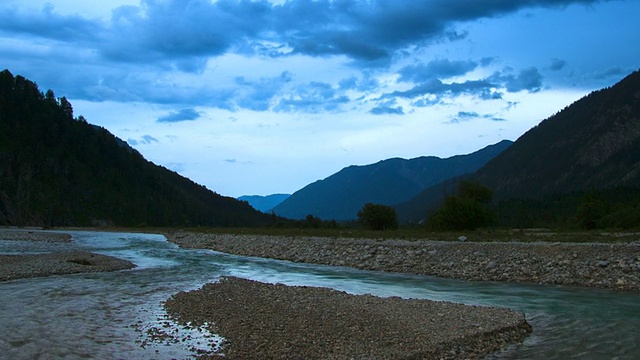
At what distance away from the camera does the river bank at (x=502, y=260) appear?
76.8 ft

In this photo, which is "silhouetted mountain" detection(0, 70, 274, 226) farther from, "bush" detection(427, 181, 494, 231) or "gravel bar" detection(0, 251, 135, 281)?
"bush" detection(427, 181, 494, 231)

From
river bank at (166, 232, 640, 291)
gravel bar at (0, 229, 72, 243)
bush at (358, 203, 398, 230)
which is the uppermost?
bush at (358, 203, 398, 230)

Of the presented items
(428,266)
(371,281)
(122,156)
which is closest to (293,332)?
(371,281)

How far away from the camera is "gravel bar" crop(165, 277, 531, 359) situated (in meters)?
11.4

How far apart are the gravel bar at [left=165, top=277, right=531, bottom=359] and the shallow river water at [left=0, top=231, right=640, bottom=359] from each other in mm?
687

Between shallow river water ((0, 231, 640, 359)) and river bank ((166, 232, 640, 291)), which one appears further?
river bank ((166, 232, 640, 291))

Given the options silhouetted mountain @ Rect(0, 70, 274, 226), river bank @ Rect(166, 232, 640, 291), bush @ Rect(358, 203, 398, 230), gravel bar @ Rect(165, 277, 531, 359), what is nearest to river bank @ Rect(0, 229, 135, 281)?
gravel bar @ Rect(165, 277, 531, 359)

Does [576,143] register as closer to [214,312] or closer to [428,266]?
[428,266]

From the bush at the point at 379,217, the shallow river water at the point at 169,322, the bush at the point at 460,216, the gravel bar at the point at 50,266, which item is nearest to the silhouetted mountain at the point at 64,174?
the bush at the point at 379,217

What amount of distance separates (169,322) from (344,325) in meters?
5.19

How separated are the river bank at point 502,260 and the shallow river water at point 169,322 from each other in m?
1.75

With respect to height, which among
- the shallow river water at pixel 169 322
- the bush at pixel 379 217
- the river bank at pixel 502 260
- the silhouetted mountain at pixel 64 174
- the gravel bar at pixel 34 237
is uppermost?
the silhouetted mountain at pixel 64 174

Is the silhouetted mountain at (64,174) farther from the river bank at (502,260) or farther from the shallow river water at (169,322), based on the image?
the shallow river water at (169,322)

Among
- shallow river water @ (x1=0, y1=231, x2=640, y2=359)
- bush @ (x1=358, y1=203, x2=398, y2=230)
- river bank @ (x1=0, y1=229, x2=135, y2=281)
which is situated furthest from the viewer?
bush @ (x1=358, y1=203, x2=398, y2=230)
